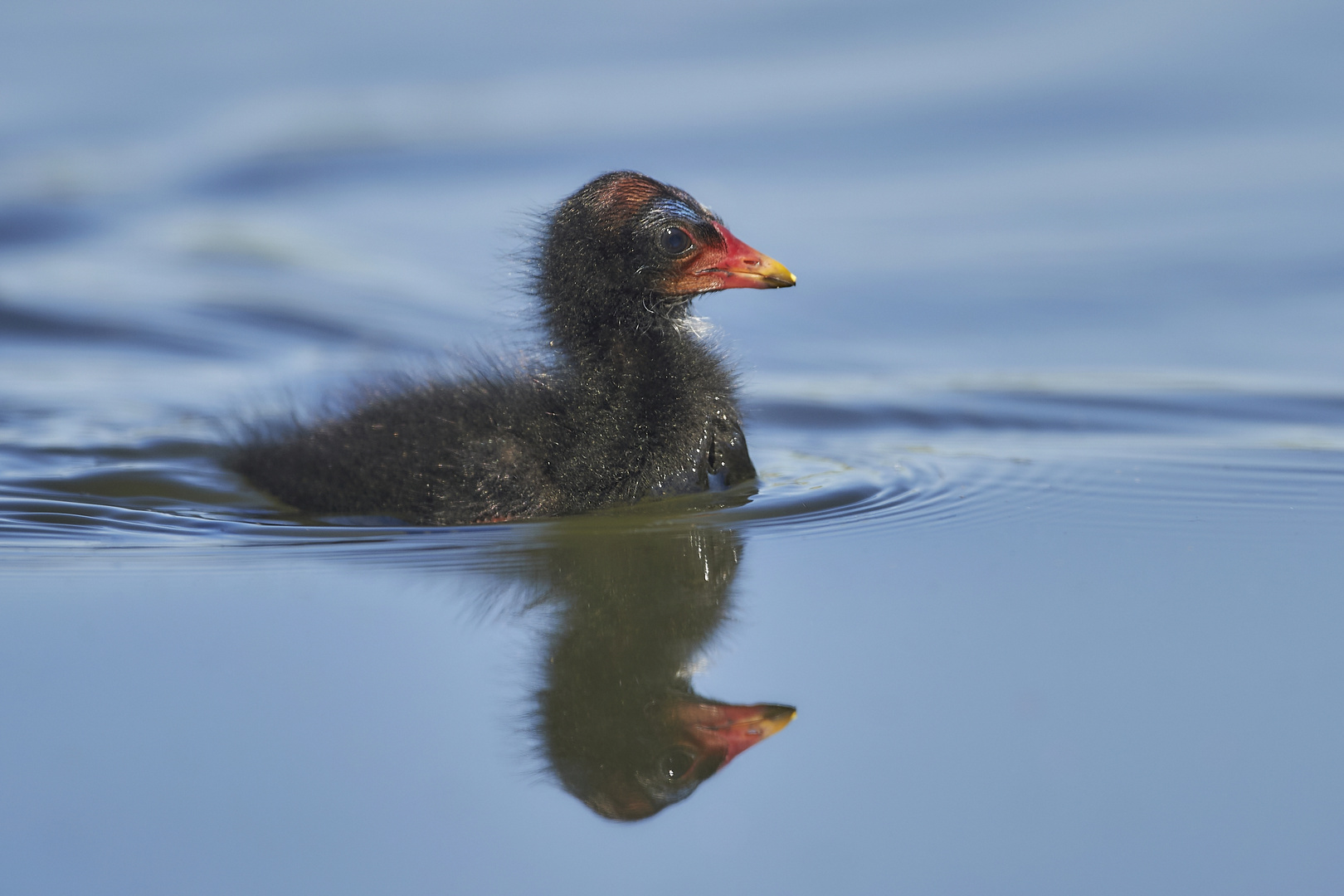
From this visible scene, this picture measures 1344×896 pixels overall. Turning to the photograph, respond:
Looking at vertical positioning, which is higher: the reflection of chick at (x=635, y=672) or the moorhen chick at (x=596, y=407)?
the moorhen chick at (x=596, y=407)

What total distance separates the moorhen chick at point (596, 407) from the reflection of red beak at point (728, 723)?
1.68m

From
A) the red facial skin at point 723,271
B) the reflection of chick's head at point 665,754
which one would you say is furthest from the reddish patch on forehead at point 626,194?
the reflection of chick's head at point 665,754

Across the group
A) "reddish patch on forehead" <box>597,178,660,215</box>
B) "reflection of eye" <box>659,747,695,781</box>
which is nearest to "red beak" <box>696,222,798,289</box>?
"reddish patch on forehead" <box>597,178,660,215</box>

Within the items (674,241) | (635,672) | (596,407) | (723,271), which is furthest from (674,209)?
(635,672)

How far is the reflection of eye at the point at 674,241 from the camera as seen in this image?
476 centimetres

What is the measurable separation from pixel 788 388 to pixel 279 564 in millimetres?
3541

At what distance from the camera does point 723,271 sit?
15.9 feet

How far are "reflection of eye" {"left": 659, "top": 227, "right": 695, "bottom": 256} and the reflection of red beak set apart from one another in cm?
200

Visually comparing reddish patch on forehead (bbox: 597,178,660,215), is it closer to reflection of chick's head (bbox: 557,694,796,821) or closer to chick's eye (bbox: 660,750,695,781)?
reflection of chick's head (bbox: 557,694,796,821)

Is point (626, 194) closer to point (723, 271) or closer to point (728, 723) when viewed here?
point (723, 271)

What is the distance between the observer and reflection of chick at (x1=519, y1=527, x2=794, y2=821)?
9.39 ft

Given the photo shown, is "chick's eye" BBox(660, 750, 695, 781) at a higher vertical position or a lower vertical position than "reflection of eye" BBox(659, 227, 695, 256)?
lower

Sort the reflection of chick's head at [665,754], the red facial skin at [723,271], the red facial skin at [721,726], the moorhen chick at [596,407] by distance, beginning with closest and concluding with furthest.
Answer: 1. the reflection of chick's head at [665,754]
2. the red facial skin at [721,726]
3. the moorhen chick at [596,407]
4. the red facial skin at [723,271]

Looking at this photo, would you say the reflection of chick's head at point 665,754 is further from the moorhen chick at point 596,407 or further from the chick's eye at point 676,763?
the moorhen chick at point 596,407
